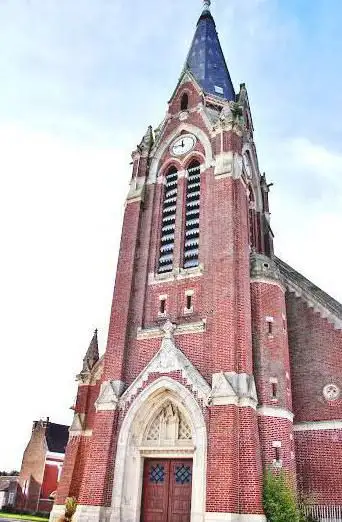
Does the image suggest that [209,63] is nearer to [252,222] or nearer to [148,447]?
[252,222]

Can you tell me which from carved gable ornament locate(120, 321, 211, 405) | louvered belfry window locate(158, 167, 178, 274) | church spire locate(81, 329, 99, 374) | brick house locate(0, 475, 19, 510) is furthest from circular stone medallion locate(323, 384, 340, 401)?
brick house locate(0, 475, 19, 510)

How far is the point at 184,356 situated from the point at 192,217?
7325mm

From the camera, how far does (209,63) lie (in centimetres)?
3106

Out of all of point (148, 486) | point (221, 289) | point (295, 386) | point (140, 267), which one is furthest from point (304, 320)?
point (148, 486)

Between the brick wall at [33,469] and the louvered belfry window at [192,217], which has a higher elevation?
the louvered belfry window at [192,217]

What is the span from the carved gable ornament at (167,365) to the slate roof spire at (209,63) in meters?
16.1

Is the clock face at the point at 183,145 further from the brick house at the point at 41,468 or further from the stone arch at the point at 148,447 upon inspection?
the brick house at the point at 41,468

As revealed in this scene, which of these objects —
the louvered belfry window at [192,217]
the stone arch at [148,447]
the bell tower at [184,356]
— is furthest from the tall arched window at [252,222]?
the stone arch at [148,447]

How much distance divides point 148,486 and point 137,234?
37.0 ft

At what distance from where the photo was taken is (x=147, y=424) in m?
18.9

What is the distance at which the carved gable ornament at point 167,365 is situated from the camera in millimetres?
18156

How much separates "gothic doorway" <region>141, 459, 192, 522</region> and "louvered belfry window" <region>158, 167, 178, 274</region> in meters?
8.36

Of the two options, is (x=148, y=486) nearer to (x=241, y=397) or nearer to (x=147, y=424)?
(x=147, y=424)

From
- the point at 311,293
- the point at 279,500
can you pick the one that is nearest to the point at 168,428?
the point at 279,500
